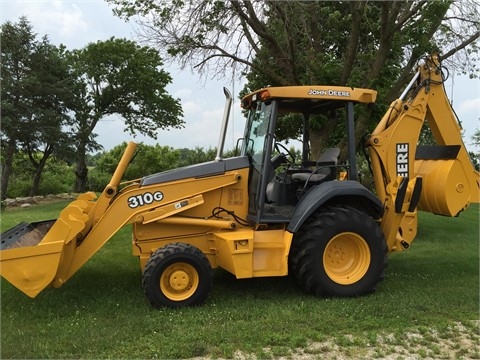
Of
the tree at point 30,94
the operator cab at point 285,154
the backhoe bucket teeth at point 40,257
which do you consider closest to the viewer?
the backhoe bucket teeth at point 40,257

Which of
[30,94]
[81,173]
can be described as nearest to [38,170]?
[81,173]

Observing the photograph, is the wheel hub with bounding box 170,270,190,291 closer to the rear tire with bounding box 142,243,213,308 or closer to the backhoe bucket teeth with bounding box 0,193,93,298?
the rear tire with bounding box 142,243,213,308

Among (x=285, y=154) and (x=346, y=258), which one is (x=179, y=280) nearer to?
(x=346, y=258)

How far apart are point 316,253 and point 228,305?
123 centimetres

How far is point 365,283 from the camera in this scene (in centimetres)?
608

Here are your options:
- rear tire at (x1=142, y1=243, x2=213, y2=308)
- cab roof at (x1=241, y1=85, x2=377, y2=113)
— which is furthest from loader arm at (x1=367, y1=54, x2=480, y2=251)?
rear tire at (x1=142, y1=243, x2=213, y2=308)

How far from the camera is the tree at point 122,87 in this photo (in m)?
27.6

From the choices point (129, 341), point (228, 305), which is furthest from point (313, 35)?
point (129, 341)

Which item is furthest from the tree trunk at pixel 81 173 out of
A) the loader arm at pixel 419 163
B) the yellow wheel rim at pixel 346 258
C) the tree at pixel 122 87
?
the yellow wheel rim at pixel 346 258

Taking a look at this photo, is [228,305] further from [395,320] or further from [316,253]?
[395,320]

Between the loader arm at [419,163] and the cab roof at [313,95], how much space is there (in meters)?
0.65

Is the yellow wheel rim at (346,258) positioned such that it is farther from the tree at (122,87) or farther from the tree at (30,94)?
the tree at (122,87)

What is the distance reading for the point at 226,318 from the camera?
5.14 metres

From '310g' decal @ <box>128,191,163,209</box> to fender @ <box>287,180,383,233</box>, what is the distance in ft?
5.42
